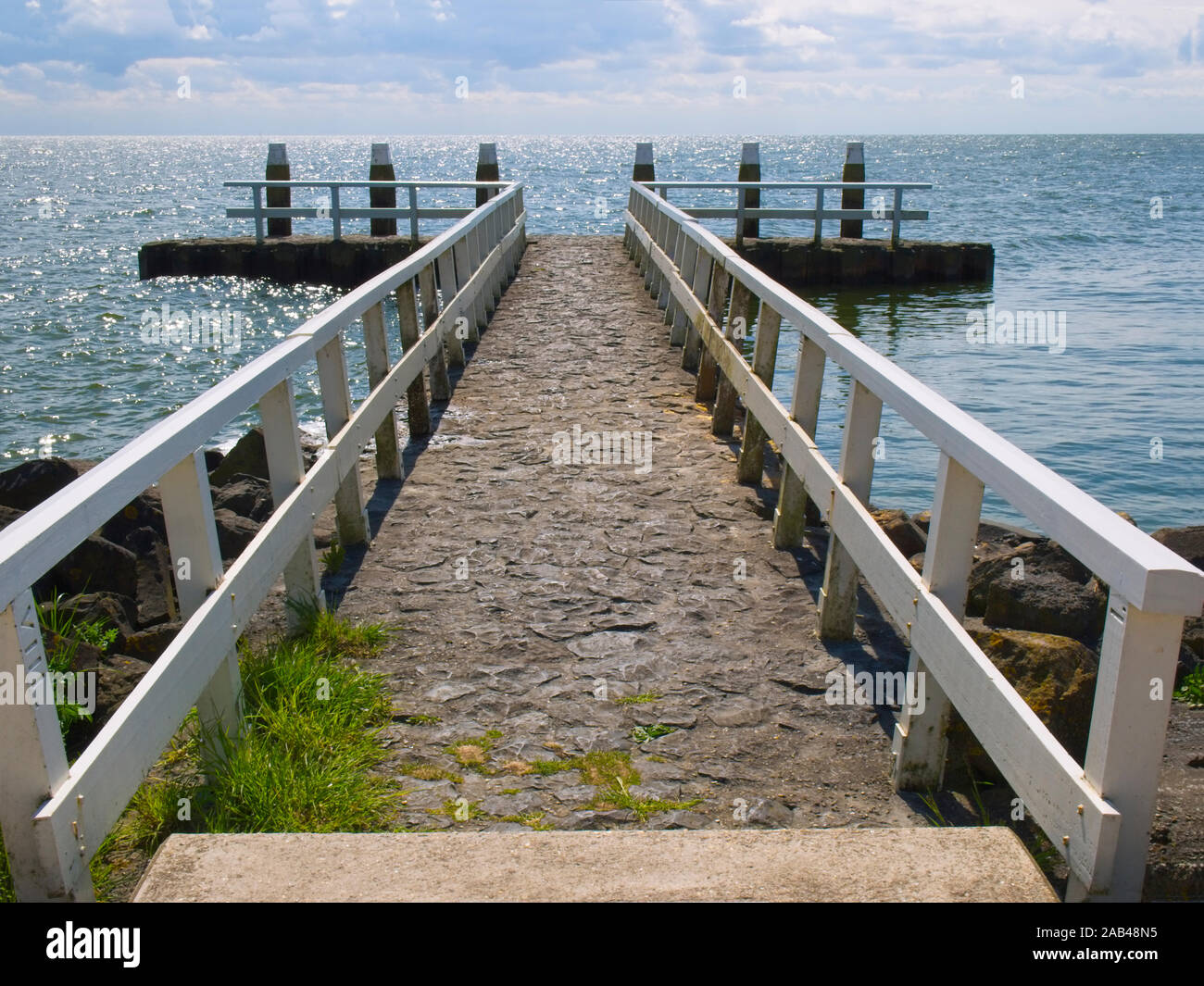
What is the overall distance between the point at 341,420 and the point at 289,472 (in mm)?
1186

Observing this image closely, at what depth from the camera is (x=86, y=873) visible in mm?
2549

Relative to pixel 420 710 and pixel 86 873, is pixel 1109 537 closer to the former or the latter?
pixel 86 873

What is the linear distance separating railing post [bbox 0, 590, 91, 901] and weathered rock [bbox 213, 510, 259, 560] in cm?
540

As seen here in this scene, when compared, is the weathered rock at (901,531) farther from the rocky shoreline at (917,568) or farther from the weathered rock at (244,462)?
the weathered rock at (244,462)

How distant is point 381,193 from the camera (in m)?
27.2

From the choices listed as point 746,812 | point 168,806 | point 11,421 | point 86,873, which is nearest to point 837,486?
point 746,812

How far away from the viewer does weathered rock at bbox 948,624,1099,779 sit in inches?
154

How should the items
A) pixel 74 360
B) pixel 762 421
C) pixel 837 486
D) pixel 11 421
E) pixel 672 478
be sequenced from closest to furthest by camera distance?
pixel 837 486 < pixel 762 421 < pixel 672 478 < pixel 11 421 < pixel 74 360

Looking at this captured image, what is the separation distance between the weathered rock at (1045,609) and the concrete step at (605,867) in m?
3.76

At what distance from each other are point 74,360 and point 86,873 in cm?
2132

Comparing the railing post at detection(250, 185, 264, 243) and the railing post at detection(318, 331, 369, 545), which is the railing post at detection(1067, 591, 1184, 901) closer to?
the railing post at detection(318, 331, 369, 545)

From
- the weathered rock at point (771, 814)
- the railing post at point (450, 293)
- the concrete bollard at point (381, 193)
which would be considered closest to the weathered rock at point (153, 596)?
the railing post at point (450, 293)
